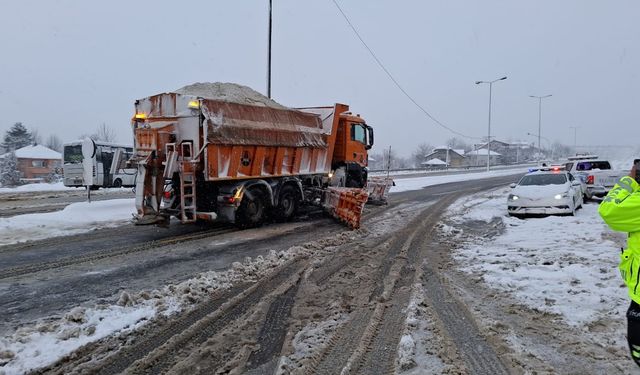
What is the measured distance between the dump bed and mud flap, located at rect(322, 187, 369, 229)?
1.17 metres

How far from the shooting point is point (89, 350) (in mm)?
4059

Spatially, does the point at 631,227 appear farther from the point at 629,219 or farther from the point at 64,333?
the point at 64,333

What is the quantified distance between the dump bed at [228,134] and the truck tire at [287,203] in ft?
1.79

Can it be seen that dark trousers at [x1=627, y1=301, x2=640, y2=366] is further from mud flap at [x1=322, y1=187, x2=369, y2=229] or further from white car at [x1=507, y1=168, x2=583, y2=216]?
white car at [x1=507, y1=168, x2=583, y2=216]

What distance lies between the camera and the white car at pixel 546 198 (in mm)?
12477

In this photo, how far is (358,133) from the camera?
52.7ft

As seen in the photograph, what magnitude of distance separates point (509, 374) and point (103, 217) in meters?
12.3

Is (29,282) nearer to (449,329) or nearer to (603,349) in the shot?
(449,329)

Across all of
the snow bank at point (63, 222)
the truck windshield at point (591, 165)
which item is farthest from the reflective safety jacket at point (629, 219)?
the truck windshield at point (591, 165)

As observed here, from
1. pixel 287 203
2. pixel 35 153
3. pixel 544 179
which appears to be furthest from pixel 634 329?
pixel 35 153

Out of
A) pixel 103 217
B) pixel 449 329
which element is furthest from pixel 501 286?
pixel 103 217

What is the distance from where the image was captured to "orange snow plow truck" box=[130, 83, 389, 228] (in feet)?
32.6

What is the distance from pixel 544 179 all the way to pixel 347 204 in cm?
653

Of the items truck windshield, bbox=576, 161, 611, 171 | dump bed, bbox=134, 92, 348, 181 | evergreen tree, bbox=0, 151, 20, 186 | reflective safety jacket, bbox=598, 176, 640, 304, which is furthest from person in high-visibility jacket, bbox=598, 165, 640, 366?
evergreen tree, bbox=0, 151, 20, 186
